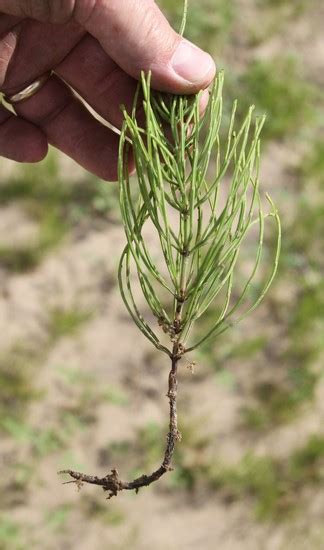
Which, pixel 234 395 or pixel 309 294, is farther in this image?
pixel 309 294

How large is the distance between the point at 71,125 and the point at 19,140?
0.12 metres

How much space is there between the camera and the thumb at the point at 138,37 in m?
1.38

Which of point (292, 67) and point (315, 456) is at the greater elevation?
point (292, 67)

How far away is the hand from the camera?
1.39 meters

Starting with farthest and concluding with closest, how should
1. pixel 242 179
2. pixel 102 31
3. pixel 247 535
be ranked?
pixel 247 535 → pixel 102 31 → pixel 242 179

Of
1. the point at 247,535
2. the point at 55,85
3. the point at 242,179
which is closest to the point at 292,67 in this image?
the point at 55,85

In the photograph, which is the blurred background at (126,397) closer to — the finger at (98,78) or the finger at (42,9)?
the finger at (98,78)

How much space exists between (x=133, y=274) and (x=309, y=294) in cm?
64

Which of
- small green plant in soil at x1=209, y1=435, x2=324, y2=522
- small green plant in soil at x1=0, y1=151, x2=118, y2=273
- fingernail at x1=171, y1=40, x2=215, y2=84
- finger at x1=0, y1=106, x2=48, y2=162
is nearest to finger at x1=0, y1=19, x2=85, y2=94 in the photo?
finger at x1=0, y1=106, x2=48, y2=162

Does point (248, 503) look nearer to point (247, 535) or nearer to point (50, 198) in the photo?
point (247, 535)

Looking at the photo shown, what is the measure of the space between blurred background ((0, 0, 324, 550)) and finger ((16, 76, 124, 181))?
0.84 meters

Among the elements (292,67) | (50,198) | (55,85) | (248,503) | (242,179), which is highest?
(292,67)

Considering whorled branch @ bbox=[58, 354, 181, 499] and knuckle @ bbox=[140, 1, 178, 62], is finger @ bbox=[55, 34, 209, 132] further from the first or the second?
whorled branch @ bbox=[58, 354, 181, 499]

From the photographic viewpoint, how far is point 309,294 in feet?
8.75
